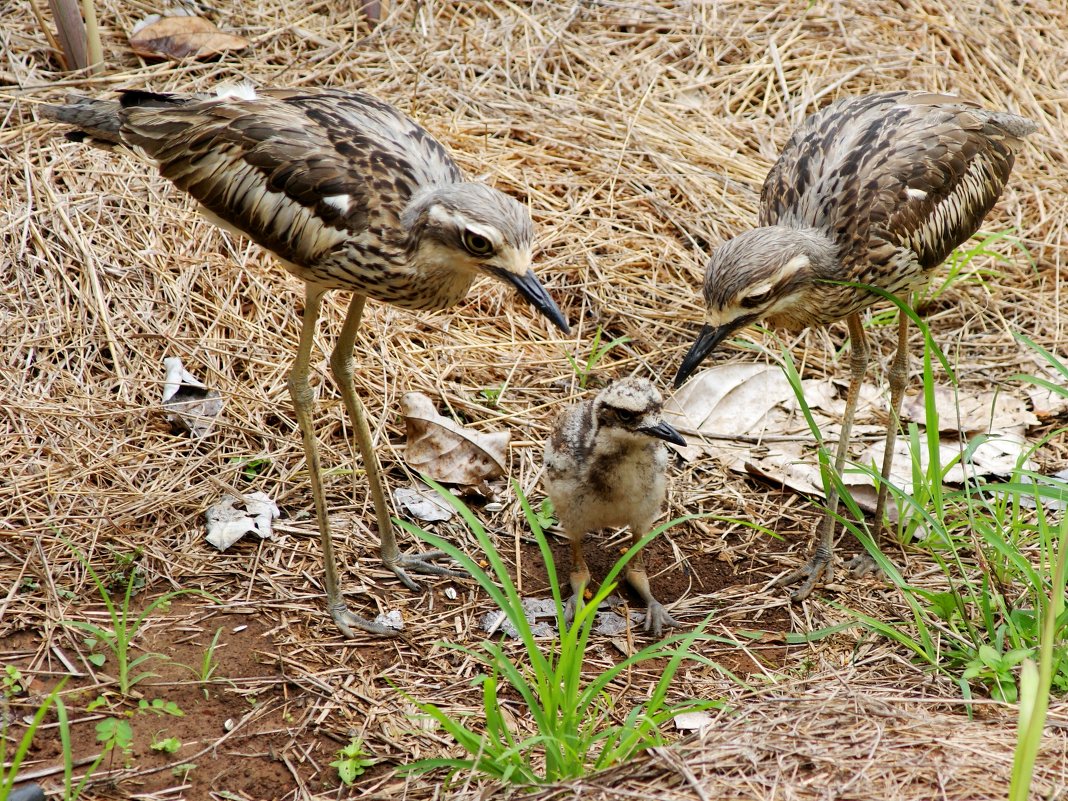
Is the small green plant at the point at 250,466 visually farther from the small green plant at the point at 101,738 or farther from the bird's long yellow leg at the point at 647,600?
the bird's long yellow leg at the point at 647,600

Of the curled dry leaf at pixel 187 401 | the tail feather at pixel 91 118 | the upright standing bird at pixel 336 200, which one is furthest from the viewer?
the curled dry leaf at pixel 187 401

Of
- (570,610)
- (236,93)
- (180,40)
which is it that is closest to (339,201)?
(236,93)

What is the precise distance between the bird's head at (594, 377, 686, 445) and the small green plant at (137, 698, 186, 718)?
1.77 metres

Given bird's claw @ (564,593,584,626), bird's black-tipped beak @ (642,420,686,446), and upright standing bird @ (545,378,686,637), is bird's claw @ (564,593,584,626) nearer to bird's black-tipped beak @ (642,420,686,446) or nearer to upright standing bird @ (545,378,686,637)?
upright standing bird @ (545,378,686,637)

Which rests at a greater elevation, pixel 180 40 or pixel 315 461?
pixel 180 40

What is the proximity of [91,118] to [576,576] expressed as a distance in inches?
104

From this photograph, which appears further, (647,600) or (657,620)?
(647,600)

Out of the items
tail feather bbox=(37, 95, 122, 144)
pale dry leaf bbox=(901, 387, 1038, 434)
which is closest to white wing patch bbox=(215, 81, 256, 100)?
tail feather bbox=(37, 95, 122, 144)

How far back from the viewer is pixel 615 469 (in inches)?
161

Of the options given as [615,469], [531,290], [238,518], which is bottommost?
[238,518]

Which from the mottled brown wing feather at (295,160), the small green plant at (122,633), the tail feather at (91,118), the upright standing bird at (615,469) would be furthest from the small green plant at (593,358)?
the tail feather at (91,118)

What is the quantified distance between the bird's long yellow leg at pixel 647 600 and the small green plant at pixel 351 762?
1.22m

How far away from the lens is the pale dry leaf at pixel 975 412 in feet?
16.8

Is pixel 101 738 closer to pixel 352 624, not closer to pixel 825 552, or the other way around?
pixel 352 624
